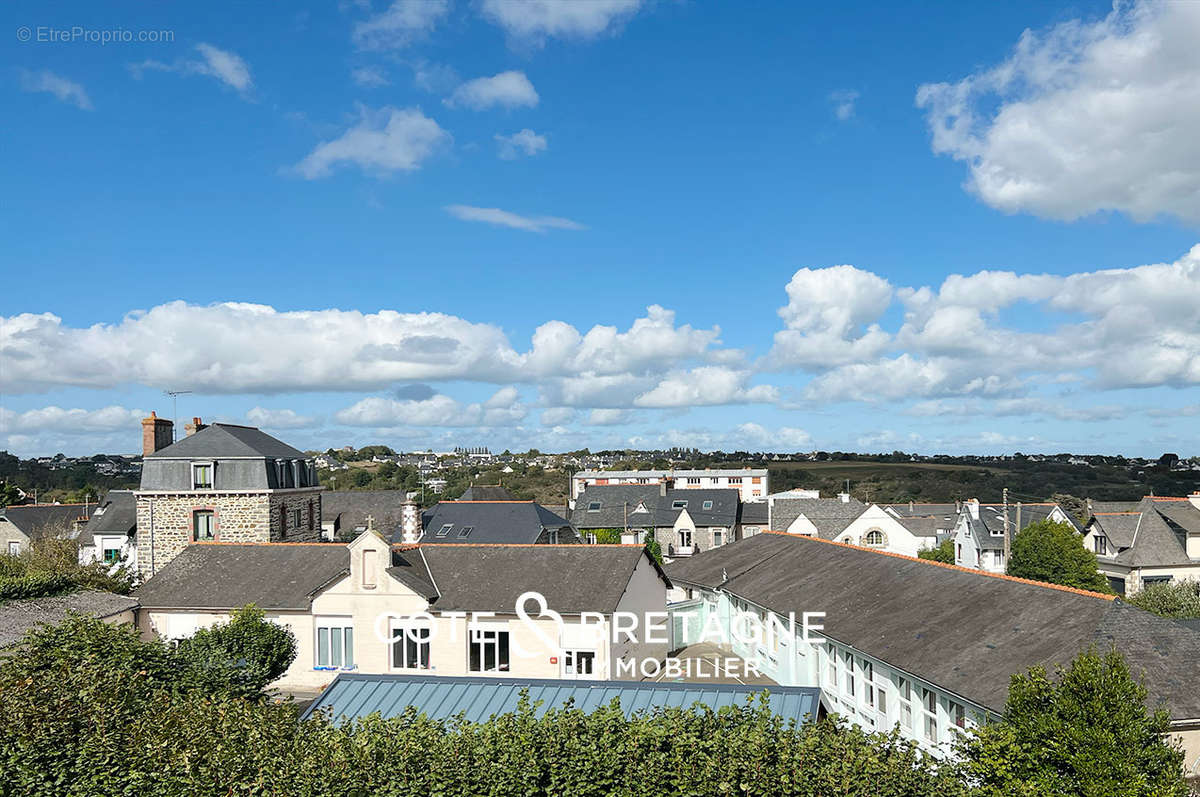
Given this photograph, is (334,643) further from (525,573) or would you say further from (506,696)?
(506,696)

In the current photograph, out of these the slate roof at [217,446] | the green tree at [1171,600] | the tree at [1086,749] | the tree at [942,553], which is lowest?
the tree at [942,553]

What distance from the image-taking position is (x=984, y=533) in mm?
55656

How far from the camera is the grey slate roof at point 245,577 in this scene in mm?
27734

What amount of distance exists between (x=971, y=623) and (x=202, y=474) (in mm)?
32645

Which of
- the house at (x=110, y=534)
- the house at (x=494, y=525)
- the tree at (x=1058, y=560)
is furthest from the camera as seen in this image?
the house at (x=110, y=534)

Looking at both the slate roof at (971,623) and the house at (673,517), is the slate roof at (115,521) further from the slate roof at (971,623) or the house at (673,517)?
the slate roof at (971,623)

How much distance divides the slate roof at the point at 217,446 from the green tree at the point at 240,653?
1369 cm

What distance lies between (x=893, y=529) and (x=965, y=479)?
8722 cm

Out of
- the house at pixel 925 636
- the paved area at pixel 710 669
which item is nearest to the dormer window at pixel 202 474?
the house at pixel 925 636

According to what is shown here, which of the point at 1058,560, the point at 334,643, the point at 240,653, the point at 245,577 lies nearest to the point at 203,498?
the point at 245,577

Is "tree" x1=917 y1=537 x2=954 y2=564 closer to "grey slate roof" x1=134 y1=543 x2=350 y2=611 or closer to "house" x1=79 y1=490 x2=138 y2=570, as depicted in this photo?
"grey slate roof" x1=134 y1=543 x2=350 y2=611

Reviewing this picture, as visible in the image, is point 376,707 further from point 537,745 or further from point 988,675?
point 988,675

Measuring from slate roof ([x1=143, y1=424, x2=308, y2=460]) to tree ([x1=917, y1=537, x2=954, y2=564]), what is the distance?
1749 inches

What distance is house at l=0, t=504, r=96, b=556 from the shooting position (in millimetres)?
57344
